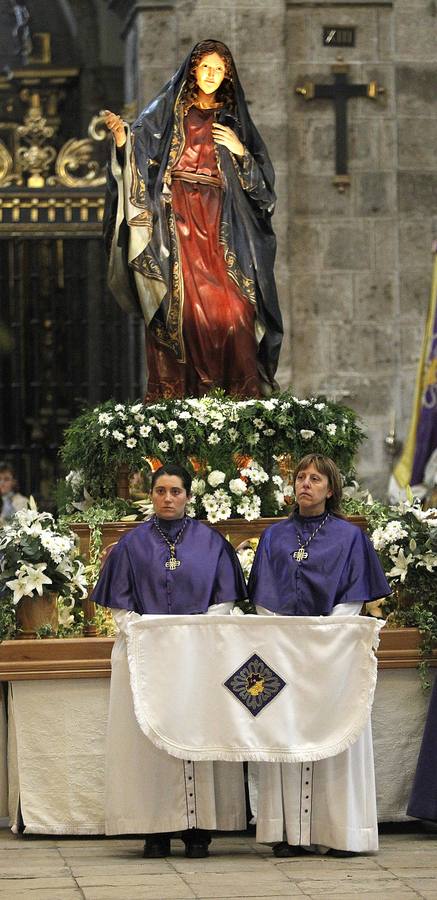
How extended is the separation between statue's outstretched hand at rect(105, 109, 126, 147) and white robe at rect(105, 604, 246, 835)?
10.3 ft

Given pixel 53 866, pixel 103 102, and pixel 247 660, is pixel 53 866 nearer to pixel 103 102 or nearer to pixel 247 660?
pixel 247 660

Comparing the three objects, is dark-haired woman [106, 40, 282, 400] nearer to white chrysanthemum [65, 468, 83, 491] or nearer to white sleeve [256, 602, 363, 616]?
white chrysanthemum [65, 468, 83, 491]

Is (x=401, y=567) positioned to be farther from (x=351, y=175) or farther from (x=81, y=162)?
(x=81, y=162)

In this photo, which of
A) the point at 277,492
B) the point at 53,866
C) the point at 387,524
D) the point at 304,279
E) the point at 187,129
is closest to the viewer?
the point at 53,866

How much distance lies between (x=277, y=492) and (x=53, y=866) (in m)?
2.65

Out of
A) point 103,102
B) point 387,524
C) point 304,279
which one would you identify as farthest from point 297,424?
point 103,102

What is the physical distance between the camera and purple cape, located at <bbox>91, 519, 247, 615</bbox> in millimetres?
6750

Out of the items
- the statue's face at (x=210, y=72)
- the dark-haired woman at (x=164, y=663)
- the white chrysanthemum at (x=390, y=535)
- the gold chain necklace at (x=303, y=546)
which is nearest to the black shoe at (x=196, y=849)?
the dark-haired woman at (x=164, y=663)

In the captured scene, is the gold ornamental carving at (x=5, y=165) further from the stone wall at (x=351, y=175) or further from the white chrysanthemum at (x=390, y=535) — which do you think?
the white chrysanthemum at (x=390, y=535)

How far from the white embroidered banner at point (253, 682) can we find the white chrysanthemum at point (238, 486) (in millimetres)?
1738

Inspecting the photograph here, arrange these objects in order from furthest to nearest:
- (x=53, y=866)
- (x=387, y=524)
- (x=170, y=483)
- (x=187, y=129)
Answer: (x=187, y=129), (x=387, y=524), (x=170, y=483), (x=53, y=866)

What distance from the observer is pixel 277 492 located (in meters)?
8.43

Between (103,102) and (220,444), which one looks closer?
(220,444)

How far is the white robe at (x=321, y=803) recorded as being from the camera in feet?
21.5
